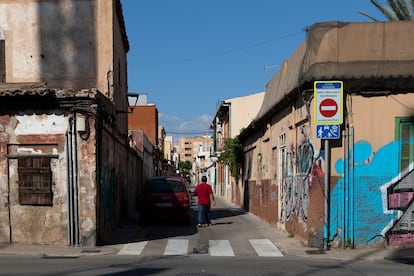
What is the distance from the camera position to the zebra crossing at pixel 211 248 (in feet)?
35.4

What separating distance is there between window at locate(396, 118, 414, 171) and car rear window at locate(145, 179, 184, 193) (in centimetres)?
818

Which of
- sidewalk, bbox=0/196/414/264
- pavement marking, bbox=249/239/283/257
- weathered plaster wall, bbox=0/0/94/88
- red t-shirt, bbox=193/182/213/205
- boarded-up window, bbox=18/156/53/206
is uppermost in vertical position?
weathered plaster wall, bbox=0/0/94/88

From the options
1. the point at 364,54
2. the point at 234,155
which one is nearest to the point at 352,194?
the point at 364,54

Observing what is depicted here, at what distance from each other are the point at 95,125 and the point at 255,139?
1166 centimetres

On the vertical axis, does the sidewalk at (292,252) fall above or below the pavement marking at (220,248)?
above

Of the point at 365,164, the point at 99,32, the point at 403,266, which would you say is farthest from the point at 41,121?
the point at 403,266

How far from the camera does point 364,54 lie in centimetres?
1102

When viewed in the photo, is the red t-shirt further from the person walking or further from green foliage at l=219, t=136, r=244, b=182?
green foliage at l=219, t=136, r=244, b=182

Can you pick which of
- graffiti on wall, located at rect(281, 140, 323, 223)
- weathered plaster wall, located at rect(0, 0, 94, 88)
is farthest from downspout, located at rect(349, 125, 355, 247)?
weathered plaster wall, located at rect(0, 0, 94, 88)

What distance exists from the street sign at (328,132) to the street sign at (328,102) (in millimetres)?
114

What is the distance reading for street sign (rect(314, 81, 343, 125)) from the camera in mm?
10828

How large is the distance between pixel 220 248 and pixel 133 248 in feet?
6.68

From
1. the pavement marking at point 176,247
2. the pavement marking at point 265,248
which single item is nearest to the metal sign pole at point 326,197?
the pavement marking at point 265,248

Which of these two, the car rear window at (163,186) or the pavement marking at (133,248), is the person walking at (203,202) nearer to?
the car rear window at (163,186)
